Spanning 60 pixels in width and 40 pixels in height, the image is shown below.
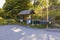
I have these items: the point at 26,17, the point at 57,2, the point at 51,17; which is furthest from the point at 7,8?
the point at 51,17

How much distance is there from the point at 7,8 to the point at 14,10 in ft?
16.5

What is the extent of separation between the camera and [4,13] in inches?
2238

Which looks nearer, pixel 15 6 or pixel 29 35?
pixel 29 35

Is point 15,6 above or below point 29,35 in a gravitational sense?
above

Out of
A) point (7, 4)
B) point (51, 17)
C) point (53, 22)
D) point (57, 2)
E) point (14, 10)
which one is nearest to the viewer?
point (53, 22)

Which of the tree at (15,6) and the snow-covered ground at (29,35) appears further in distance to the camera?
the tree at (15,6)

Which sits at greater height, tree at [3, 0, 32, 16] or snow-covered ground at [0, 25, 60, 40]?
tree at [3, 0, 32, 16]

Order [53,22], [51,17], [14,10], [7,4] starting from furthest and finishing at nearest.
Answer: [7,4], [14,10], [51,17], [53,22]

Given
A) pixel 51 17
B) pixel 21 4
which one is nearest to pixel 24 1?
pixel 21 4

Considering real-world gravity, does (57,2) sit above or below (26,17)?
A: above

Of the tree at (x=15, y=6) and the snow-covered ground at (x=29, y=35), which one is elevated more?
the tree at (x=15, y=6)

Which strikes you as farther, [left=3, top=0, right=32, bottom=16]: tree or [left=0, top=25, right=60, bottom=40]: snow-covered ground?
[left=3, top=0, right=32, bottom=16]: tree

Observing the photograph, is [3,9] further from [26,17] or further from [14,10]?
[26,17]

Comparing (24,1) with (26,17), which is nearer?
(26,17)
